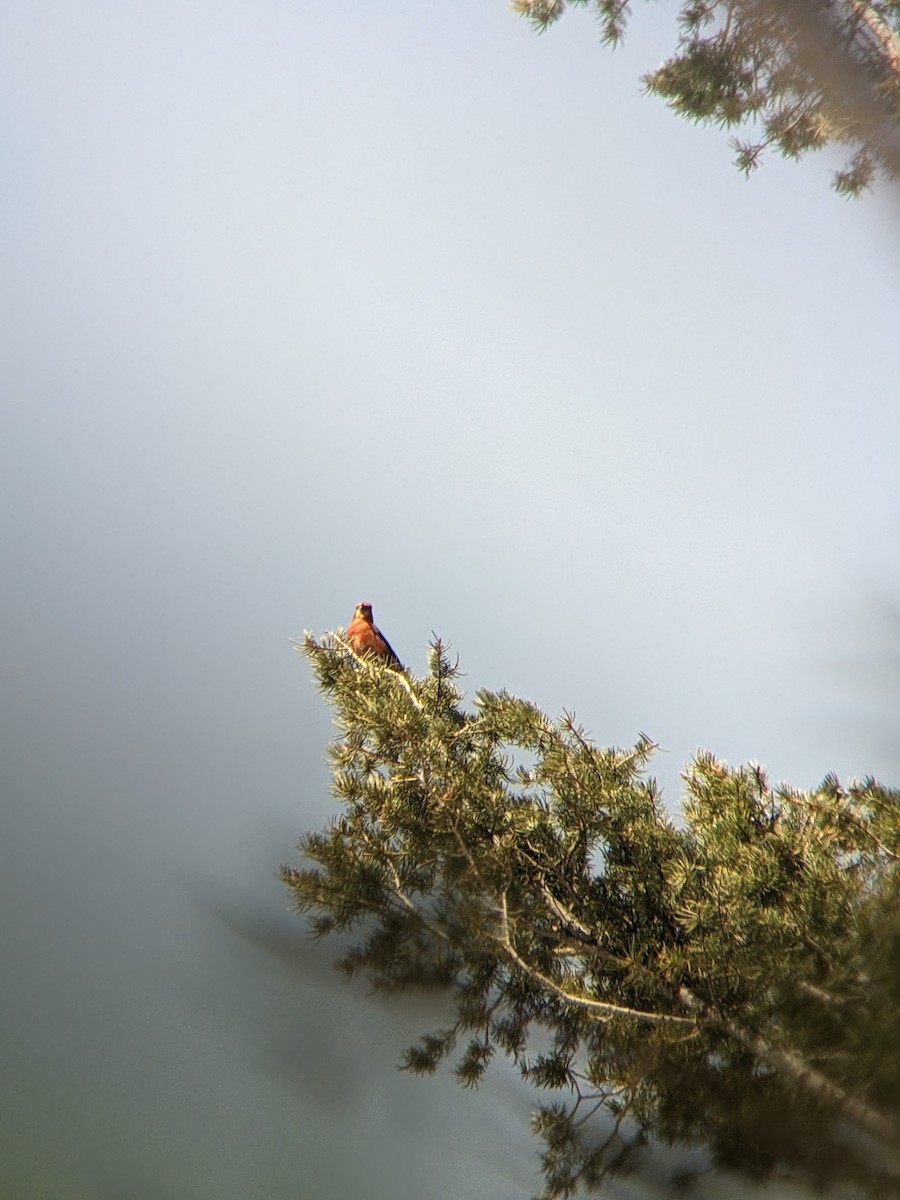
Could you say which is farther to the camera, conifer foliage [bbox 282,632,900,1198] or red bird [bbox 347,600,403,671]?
red bird [bbox 347,600,403,671]

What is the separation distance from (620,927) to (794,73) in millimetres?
1514

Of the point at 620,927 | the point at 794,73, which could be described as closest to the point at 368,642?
the point at 620,927

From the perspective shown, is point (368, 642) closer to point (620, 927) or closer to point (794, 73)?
point (620, 927)

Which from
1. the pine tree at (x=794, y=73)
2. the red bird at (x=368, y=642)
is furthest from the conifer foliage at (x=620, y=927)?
the pine tree at (x=794, y=73)

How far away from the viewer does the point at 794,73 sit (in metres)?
1.74

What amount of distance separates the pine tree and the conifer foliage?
803mm

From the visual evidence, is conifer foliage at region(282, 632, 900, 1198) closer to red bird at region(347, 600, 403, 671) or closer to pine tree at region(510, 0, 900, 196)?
red bird at region(347, 600, 403, 671)

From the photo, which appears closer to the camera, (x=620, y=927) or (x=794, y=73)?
(x=620, y=927)

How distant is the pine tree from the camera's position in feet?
5.08

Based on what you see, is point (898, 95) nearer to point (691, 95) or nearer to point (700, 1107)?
point (691, 95)

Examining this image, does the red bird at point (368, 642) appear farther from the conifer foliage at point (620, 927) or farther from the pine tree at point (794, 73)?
the pine tree at point (794, 73)

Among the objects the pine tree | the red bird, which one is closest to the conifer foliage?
the red bird

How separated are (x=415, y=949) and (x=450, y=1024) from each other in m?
0.12

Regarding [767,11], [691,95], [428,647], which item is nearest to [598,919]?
[428,647]
